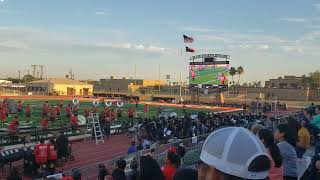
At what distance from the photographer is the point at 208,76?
173 feet

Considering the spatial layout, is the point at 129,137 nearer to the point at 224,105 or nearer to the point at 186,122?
the point at 186,122

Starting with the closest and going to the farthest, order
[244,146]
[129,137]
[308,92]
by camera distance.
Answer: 1. [244,146]
2. [129,137]
3. [308,92]

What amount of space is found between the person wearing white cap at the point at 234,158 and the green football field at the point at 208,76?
50269mm

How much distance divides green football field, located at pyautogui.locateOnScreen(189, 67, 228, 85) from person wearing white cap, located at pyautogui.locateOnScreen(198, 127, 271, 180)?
165 ft

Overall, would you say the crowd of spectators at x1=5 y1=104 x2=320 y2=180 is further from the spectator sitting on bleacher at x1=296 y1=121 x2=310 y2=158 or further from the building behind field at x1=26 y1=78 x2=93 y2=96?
the building behind field at x1=26 y1=78 x2=93 y2=96

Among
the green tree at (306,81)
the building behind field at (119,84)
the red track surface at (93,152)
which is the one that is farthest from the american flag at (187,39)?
the building behind field at (119,84)

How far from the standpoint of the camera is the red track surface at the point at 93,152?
59.8 ft

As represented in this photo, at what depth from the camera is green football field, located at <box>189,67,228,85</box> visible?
52.3 m

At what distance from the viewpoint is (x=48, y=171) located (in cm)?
1454

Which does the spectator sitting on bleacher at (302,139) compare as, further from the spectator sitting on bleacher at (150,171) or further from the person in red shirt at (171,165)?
the spectator sitting on bleacher at (150,171)

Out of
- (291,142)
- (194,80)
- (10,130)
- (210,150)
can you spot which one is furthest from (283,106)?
(210,150)

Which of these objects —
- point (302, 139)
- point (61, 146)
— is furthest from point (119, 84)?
point (302, 139)

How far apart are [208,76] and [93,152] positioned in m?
32.2

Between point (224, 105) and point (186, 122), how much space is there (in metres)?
43.3
